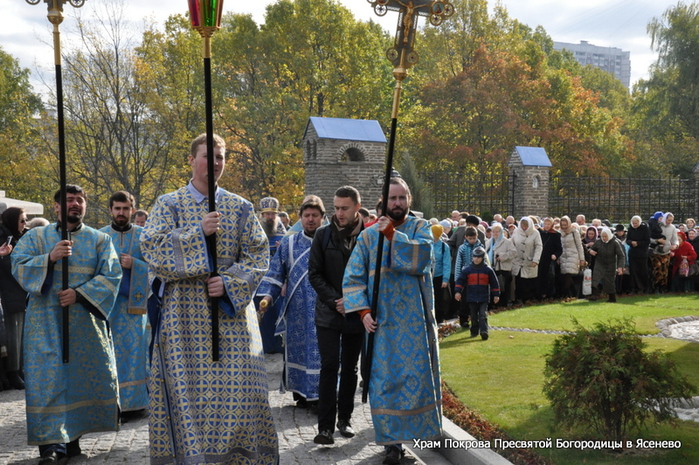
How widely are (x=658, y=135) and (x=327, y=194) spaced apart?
1255 inches

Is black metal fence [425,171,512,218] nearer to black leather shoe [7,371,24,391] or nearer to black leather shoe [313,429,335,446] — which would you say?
black leather shoe [7,371,24,391]

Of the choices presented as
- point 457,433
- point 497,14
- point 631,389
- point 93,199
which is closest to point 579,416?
point 631,389

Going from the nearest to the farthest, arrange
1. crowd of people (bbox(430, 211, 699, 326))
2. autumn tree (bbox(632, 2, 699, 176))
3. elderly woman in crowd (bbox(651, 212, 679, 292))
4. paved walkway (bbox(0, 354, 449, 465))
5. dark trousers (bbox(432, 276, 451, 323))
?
paved walkway (bbox(0, 354, 449, 465))
dark trousers (bbox(432, 276, 451, 323))
crowd of people (bbox(430, 211, 699, 326))
elderly woman in crowd (bbox(651, 212, 679, 292))
autumn tree (bbox(632, 2, 699, 176))

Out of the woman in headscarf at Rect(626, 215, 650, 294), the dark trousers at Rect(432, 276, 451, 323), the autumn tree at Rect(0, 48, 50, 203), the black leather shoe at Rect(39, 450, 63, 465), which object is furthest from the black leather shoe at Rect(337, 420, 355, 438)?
the autumn tree at Rect(0, 48, 50, 203)

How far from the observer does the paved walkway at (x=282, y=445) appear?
575cm

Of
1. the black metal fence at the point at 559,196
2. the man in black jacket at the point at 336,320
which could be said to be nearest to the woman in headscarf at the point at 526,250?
the man in black jacket at the point at 336,320

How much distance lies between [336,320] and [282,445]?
1.04 metres

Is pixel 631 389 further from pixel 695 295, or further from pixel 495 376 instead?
pixel 695 295

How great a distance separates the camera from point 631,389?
5.28m

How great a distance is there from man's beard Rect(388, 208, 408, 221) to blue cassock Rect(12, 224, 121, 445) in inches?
85.5

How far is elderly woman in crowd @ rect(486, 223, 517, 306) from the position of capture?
1494cm

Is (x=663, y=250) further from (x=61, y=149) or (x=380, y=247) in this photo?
(x=61, y=149)

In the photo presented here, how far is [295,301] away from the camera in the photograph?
7645mm

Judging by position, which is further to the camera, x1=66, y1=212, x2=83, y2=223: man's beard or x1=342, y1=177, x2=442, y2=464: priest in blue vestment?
x1=66, y1=212, x2=83, y2=223: man's beard
